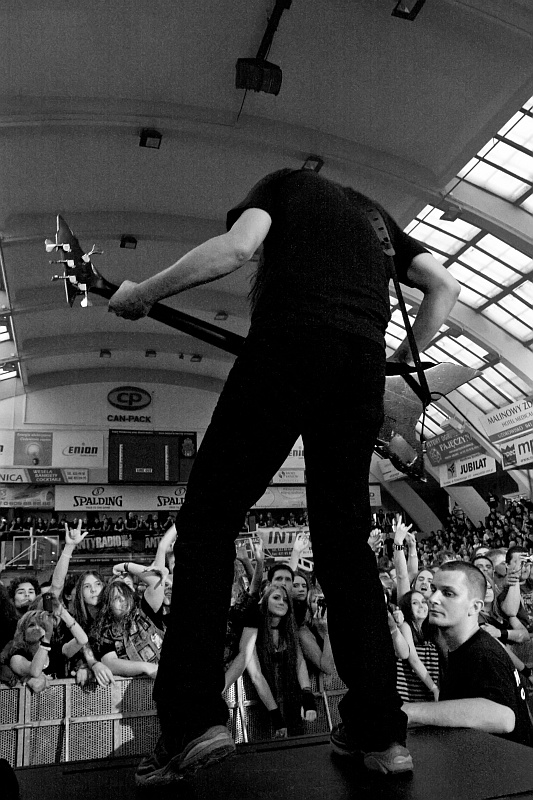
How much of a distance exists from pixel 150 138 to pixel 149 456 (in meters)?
13.4

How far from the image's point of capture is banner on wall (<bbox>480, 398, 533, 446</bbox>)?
56.1 feet

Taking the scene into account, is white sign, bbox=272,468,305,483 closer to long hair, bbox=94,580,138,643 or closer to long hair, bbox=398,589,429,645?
long hair, bbox=94,580,138,643

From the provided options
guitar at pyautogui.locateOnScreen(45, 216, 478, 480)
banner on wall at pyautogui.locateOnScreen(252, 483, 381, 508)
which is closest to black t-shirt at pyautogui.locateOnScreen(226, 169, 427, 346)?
guitar at pyautogui.locateOnScreen(45, 216, 478, 480)

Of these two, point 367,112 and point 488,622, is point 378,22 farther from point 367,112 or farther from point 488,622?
point 488,622

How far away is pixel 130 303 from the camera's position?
177 cm

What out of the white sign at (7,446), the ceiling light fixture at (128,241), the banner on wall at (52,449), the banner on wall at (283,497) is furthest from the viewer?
the banner on wall at (283,497)

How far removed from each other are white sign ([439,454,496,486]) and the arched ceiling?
28.1 feet

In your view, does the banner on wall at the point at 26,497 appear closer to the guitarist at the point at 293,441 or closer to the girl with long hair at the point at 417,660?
the girl with long hair at the point at 417,660

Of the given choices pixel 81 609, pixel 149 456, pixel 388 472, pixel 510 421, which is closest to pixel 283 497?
pixel 388 472

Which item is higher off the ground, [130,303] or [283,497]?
[283,497]

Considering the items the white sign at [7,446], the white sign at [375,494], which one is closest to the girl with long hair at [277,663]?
the white sign at [7,446]

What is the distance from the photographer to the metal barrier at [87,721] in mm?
4469

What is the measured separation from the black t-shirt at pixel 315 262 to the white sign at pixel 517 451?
16697mm

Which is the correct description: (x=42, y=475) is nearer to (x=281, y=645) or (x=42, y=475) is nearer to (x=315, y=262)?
(x=281, y=645)
